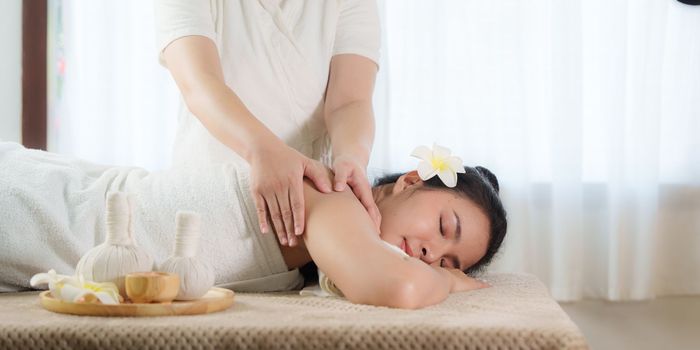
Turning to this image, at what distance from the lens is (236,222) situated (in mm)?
1672

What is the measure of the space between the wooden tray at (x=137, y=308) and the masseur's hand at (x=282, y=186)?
303 mm

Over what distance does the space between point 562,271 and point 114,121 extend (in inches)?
60.3

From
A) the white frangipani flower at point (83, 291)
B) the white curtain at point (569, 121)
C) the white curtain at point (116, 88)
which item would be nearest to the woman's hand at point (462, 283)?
the white frangipani flower at point (83, 291)

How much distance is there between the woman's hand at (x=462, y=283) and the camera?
171 centimetres

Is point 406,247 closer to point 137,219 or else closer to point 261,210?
point 261,210

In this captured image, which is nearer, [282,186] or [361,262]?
[361,262]

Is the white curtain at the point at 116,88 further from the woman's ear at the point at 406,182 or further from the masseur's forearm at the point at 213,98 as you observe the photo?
the woman's ear at the point at 406,182

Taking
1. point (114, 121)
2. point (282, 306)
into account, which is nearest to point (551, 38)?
point (114, 121)

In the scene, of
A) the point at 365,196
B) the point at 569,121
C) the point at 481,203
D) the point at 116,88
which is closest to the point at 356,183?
the point at 365,196

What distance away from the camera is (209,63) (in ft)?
6.25

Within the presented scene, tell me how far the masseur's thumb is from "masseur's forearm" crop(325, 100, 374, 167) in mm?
174

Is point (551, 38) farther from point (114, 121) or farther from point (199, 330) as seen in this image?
point (199, 330)

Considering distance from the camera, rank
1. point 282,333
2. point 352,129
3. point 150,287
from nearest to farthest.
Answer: point 282,333 → point 150,287 → point 352,129

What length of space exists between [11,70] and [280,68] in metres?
1.26
